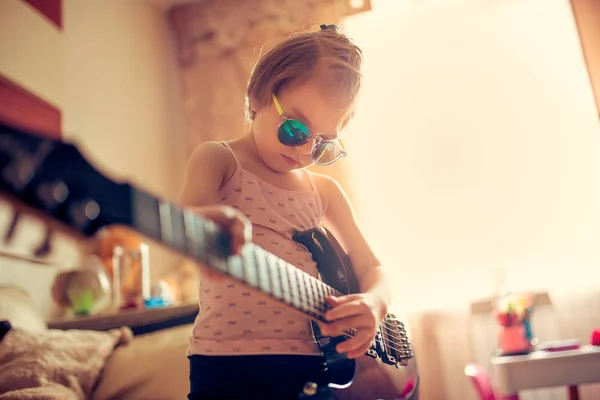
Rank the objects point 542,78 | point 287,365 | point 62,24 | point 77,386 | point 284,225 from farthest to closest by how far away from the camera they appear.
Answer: point 542,78
point 62,24
point 77,386
point 284,225
point 287,365

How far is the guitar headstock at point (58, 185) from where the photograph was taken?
43cm

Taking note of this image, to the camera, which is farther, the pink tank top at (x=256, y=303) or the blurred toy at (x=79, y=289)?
the blurred toy at (x=79, y=289)

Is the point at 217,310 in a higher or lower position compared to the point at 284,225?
lower

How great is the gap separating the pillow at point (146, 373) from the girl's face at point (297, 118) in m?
0.68

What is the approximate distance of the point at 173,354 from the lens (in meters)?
1.39

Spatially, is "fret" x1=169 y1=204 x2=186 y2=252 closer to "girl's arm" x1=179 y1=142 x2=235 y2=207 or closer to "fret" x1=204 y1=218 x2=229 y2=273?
"fret" x1=204 y1=218 x2=229 y2=273

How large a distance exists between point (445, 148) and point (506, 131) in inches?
11.2

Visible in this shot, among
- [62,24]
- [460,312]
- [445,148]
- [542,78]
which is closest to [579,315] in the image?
[460,312]

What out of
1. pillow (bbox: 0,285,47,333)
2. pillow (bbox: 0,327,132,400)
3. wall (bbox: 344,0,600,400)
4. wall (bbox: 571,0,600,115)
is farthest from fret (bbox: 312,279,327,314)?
wall (bbox: 571,0,600,115)

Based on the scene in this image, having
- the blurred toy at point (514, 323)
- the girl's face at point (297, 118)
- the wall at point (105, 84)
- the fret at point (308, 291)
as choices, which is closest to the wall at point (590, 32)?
the blurred toy at point (514, 323)

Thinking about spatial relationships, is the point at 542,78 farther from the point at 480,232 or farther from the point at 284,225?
the point at 284,225

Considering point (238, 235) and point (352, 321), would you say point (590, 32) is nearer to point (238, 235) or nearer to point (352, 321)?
point (352, 321)

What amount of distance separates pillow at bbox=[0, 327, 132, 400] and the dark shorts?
51cm

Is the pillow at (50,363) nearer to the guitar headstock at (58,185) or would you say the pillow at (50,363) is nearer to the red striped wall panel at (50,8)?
the guitar headstock at (58,185)
